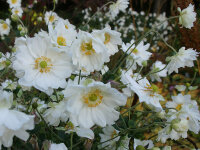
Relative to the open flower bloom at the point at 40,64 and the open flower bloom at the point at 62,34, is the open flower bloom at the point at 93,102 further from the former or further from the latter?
the open flower bloom at the point at 62,34

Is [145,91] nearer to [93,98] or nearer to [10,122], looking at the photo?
[93,98]

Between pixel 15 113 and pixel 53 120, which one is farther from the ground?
pixel 15 113

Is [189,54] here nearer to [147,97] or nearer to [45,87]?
[147,97]

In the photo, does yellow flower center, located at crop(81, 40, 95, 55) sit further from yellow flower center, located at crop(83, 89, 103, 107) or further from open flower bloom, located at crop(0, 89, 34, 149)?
open flower bloom, located at crop(0, 89, 34, 149)

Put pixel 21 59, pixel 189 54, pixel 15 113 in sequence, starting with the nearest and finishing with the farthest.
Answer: pixel 15 113 → pixel 21 59 → pixel 189 54

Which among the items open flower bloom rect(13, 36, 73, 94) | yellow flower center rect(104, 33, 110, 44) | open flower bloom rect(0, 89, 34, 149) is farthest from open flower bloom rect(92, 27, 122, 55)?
open flower bloom rect(0, 89, 34, 149)

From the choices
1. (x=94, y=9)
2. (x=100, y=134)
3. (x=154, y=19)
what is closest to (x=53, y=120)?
(x=100, y=134)

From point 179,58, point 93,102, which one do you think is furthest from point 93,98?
point 179,58
